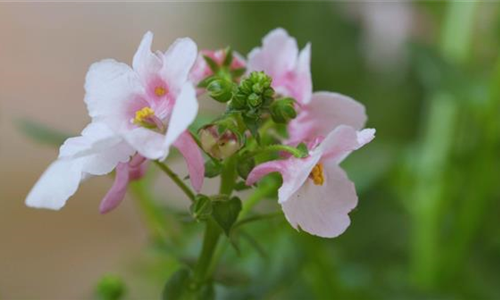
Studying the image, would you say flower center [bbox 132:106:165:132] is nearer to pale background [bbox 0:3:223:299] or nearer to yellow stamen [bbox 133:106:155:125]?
yellow stamen [bbox 133:106:155:125]

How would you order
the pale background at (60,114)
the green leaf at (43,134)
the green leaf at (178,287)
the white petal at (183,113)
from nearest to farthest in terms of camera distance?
the white petal at (183,113)
the green leaf at (178,287)
the green leaf at (43,134)
the pale background at (60,114)

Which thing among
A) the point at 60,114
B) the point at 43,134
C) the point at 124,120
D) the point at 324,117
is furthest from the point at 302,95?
the point at 60,114

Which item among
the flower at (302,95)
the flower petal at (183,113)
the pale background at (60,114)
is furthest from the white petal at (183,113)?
the pale background at (60,114)

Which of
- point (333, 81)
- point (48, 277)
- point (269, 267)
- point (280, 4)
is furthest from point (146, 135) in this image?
point (48, 277)

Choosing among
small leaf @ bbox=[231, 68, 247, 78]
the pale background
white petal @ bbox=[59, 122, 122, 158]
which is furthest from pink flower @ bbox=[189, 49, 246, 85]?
the pale background

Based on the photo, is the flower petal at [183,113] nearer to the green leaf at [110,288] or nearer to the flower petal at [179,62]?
the flower petal at [179,62]

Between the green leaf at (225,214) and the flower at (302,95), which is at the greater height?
the flower at (302,95)

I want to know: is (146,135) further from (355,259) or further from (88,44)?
(88,44)
